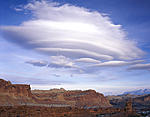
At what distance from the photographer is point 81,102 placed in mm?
198125

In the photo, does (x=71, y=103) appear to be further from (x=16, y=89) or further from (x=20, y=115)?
(x=20, y=115)

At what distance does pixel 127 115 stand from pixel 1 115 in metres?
59.1

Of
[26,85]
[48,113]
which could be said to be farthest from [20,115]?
[26,85]

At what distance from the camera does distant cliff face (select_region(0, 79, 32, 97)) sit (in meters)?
152

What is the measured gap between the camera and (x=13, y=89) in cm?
16050

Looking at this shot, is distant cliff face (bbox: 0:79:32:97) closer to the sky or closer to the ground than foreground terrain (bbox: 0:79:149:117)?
closer to the sky

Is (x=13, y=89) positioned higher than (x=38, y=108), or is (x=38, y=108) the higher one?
(x=13, y=89)

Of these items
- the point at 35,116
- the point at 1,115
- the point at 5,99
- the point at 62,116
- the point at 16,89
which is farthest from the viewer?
the point at 16,89

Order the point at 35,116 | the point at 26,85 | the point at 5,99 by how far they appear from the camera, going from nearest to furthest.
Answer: the point at 35,116
the point at 5,99
the point at 26,85

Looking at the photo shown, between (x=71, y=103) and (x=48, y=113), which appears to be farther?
(x=71, y=103)

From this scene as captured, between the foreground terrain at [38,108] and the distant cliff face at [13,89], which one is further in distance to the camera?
the distant cliff face at [13,89]

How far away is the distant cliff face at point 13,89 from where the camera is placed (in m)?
152

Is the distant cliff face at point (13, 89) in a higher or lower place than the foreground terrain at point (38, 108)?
higher

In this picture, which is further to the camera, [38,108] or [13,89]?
[13,89]
